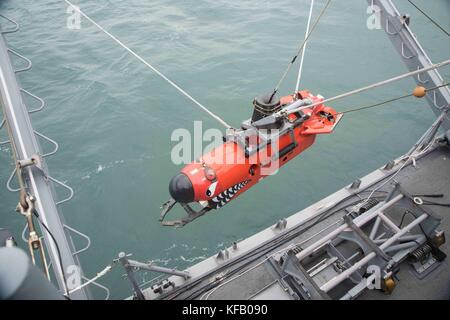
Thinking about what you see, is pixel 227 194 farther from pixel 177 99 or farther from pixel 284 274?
pixel 177 99

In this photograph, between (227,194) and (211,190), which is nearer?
(211,190)

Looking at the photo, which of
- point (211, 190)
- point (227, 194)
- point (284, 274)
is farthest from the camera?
point (227, 194)

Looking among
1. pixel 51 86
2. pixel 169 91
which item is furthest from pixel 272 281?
pixel 51 86

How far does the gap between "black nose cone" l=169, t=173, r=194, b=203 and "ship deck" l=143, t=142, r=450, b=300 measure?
1.16 metres

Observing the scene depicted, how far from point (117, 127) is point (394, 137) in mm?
9857

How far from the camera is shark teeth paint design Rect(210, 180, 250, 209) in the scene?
19.4ft

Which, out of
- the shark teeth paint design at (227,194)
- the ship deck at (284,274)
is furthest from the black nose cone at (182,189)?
the ship deck at (284,274)

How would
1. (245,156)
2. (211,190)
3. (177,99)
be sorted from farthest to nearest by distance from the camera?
(177,99) → (245,156) → (211,190)

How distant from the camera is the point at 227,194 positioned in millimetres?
6004

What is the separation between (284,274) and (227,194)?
1.92m

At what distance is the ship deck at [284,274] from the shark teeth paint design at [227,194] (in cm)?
92

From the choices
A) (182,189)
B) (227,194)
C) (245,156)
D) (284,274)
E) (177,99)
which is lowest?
(284,274)

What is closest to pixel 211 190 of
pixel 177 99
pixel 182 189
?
pixel 182 189

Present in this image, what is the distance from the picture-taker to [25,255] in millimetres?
1720
